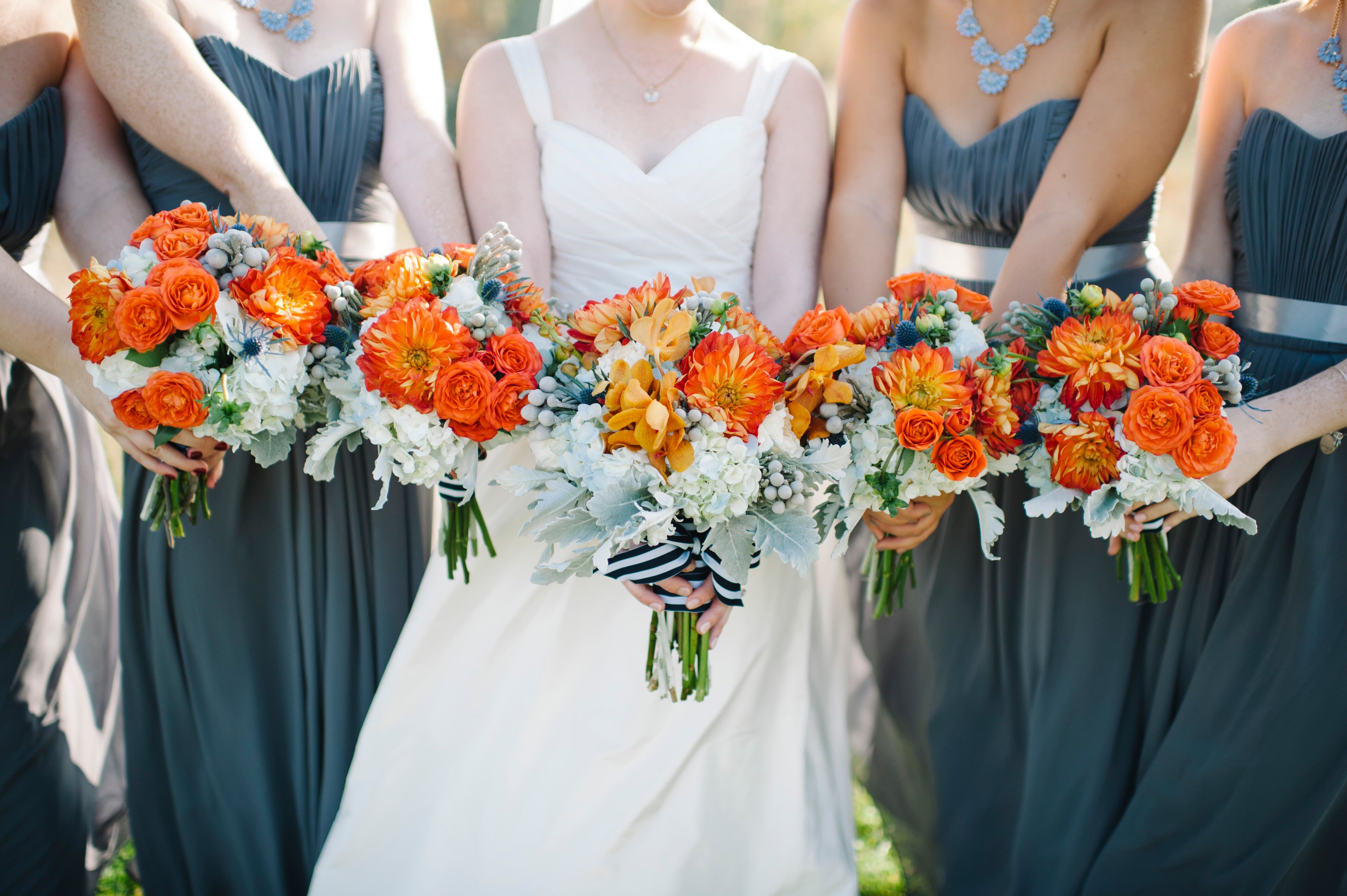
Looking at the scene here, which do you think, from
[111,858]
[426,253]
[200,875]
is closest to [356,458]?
[426,253]

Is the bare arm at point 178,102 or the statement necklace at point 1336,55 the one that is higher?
the statement necklace at point 1336,55

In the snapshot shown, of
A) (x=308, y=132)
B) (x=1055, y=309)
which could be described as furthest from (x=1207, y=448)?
(x=308, y=132)

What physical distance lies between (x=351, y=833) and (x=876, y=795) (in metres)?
1.69

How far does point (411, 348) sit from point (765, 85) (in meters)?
1.39

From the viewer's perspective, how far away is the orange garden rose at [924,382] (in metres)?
1.80

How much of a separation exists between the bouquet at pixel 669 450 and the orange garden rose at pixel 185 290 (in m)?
0.68

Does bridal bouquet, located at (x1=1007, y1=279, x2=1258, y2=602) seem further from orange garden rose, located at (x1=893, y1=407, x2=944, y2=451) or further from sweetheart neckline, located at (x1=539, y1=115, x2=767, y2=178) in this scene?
sweetheart neckline, located at (x1=539, y1=115, x2=767, y2=178)

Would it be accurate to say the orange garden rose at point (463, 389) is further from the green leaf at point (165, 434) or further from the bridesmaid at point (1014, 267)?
the bridesmaid at point (1014, 267)

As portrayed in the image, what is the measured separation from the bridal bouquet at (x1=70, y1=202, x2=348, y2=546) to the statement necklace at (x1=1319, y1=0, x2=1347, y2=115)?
2494 millimetres

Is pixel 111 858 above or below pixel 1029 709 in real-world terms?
below

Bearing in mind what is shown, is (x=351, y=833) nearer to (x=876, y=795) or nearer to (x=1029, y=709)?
(x=876, y=795)

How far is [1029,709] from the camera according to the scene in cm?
264

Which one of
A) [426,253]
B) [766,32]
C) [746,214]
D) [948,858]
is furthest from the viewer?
[766,32]

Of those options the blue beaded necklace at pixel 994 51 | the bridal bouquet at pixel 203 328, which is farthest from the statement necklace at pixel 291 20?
the blue beaded necklace at pixel 994 51
